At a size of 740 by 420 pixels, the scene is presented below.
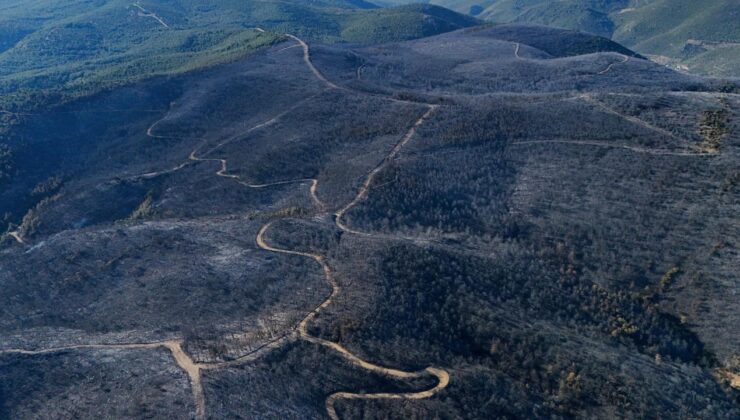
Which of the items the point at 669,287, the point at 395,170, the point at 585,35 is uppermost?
the point at 585,35

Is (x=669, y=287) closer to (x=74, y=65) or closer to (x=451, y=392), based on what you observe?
(x=451, y=392)

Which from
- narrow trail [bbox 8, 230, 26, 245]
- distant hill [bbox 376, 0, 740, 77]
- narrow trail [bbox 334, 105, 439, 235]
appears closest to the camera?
narrow trail [bbox 334, 105, 439, 235]

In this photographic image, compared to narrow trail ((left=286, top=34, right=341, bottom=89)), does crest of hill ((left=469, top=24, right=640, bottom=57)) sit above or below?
above

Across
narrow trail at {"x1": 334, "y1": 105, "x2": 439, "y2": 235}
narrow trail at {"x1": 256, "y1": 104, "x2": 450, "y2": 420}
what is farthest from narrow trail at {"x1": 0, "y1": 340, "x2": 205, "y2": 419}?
narrow trail at {"x1": 334, "y1": 105, "x2": 439, "y2": 235}

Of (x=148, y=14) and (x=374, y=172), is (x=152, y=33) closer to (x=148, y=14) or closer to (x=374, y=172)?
(x=148, y=14)

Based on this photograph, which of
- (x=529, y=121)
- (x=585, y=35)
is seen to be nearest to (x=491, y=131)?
(x=529, y=121)

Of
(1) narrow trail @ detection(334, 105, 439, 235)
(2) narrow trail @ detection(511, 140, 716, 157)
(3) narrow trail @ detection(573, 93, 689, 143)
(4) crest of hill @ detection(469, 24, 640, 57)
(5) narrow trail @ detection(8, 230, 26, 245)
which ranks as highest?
(4) crest of hill @ detection(469, 24, 640, 57)

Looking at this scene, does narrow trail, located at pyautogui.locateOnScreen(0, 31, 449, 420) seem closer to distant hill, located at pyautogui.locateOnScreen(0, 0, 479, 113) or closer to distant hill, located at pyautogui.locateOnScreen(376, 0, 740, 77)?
distant hill, located at pyautogui.locateOnScreen(0, 0, 479, 113)

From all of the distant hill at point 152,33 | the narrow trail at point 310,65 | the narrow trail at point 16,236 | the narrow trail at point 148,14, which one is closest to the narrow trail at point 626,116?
the narrow trail at point 310,65
